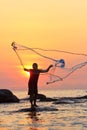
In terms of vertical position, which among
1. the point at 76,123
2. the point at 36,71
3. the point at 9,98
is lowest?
the point at 9,98

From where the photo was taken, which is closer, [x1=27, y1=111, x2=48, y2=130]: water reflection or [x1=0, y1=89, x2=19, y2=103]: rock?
[x1=27, y1=111, x2=48, y2=130]: water reflection

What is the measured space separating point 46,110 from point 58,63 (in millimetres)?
3422

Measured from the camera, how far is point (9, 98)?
4466 cm

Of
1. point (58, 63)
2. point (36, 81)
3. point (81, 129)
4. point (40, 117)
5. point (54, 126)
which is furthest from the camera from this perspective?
point (36, 81)

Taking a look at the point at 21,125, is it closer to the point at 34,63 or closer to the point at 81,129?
the point at 81,129

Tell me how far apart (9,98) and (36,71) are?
2101 cm

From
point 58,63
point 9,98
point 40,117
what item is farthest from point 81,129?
point 9,98

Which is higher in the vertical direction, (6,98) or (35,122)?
(35,122)

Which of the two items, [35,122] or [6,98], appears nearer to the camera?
[35,122]

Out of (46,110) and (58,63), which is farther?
(46,110)

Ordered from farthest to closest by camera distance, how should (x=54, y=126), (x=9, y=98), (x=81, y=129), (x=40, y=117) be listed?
(x=9, y=98) < (x=40, y=117) < (x=54, y=126) < (x=81, y=129)

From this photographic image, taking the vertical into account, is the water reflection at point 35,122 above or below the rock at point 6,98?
above

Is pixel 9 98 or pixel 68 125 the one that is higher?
pixel 68 125

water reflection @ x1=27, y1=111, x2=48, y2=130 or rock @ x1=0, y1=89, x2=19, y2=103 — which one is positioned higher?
water reflection @ x1=27, y1=111, x2=48, y2=130
